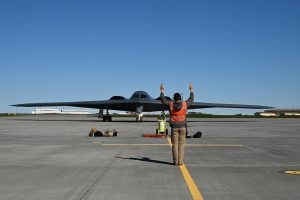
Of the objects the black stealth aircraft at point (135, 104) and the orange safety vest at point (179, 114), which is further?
the black stealth aircraft at point (135, 104)

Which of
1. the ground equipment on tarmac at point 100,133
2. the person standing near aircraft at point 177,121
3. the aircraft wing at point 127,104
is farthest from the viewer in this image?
the aircraft wing at point 127,104

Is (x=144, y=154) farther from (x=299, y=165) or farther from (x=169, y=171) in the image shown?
(x=299, y=165)

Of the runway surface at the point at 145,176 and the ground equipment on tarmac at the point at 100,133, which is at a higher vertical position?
the ground equipment on tarmac at the point at 100,133

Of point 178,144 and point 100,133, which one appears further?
point 100,133

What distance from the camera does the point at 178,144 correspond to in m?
9.43

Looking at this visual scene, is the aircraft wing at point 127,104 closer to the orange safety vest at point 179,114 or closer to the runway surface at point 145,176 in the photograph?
the runway surface at point 145,176

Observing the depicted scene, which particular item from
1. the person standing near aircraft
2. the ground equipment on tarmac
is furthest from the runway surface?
the ground equipment on tarmac

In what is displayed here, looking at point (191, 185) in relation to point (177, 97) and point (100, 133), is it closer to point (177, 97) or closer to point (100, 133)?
point (177, 97)

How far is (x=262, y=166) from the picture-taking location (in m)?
9.01

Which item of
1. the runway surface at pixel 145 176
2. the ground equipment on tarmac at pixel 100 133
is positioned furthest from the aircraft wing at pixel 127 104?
the runway surface at pixel 145 176

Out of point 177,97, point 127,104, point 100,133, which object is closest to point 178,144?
point 177,97

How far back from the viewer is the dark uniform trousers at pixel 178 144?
30.3ft

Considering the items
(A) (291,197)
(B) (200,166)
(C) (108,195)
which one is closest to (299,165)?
(B) (200,166)

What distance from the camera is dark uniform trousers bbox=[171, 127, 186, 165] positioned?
9227 mm
